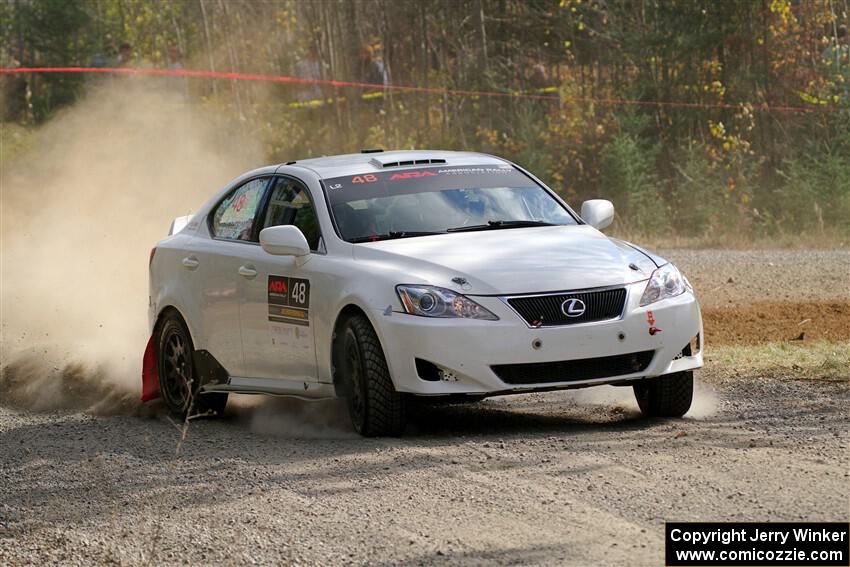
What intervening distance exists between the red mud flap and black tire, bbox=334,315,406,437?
2718mm

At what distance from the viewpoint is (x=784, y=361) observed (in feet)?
37.2

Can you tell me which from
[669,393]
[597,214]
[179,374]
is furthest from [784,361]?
[179,374]

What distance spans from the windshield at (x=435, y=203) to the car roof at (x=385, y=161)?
0.10 metres

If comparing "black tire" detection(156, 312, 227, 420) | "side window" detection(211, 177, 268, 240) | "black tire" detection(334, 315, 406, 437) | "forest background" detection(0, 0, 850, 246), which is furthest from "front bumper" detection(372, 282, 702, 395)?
"forest background" detection(0, 0, 850, 246)

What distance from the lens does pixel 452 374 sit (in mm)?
8414

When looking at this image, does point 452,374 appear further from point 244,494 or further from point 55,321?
point 55,321

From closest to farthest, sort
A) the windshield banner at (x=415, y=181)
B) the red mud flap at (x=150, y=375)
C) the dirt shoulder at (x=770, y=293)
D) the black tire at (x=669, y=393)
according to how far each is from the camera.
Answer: the black tire at (x=669, y=393), the windshield banner at (x=415, y=181), the red mud flap at (x=150, y=375), the dirt shoulder at (x=770, y=293)

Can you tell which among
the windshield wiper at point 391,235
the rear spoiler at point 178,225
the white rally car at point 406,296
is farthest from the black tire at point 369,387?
the rear spoiler at point 178,225

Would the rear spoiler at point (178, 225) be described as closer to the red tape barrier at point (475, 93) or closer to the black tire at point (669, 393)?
the black tire at point (669, 393)

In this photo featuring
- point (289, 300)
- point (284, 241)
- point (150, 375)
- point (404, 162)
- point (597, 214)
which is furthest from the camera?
point (150, 375)

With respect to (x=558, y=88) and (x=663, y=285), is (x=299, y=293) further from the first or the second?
(x=558, y=88)

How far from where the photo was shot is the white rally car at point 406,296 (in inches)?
331

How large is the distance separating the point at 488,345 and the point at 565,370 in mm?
485

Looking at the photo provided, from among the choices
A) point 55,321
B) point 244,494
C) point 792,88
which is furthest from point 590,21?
point 244,494
